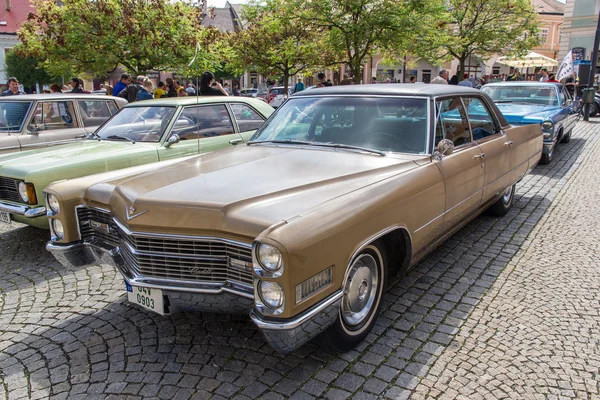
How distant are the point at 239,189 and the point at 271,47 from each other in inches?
674

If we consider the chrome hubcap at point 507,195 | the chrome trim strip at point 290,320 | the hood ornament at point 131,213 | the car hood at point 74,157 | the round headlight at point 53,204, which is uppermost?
the hood ornament at point 131,213

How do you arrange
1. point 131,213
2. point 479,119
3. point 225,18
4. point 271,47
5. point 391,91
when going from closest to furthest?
point 131,213
point 391,91
point 479,119
point 271,47
point 225,18

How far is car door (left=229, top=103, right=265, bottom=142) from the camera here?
264 inches

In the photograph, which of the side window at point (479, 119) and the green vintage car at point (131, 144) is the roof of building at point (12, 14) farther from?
the side window at point (479, 119)

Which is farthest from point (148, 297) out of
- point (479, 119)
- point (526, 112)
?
point (526, 112)

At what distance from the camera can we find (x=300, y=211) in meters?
2.61

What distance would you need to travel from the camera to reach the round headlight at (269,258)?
2.31 m

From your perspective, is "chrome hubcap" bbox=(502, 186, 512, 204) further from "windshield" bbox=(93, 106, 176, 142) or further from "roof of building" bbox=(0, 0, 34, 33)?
"roof of building" bbox=(0, 0, 34, 33)

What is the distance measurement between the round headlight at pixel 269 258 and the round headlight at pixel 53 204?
2.03 metres

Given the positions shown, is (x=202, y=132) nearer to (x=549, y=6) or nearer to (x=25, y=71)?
(x=25, y=71)

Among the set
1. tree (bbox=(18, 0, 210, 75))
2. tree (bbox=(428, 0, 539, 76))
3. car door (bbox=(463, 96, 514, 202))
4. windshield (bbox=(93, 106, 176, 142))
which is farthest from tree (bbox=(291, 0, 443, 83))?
tree (bbox=(428, 0, 539, 76))

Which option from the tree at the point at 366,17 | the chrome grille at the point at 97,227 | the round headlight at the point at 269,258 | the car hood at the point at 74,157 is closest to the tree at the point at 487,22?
the tree at the point at 366,17

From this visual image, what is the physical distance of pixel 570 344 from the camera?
3145 millimetres

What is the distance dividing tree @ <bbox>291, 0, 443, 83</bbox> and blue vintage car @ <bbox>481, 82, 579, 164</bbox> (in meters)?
2.82
